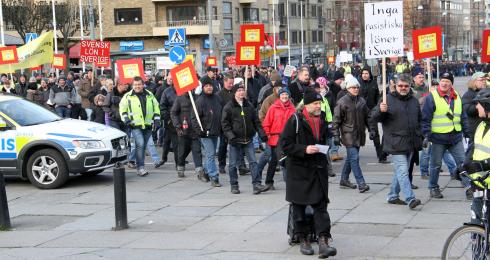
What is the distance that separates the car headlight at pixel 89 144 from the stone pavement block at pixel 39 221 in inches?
88.4

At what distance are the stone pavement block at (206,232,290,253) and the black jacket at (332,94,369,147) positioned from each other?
3074mm

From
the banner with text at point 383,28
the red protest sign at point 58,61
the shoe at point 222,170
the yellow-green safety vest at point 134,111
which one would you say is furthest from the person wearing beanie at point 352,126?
the red protest sign at point 58,61

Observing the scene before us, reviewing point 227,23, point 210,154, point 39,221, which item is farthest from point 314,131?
point 227,23

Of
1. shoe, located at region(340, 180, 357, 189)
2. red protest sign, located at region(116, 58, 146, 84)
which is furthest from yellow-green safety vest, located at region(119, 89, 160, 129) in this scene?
shoe, located at region(340, 180, 357, 189)

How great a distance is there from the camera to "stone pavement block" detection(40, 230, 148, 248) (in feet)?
28.6

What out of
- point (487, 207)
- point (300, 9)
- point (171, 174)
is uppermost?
point (300, 9)

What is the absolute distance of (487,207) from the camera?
620 centimetres

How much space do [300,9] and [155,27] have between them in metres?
25.3

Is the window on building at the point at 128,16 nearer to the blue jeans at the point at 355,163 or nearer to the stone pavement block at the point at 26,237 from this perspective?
the blue jeans at the point at 355,163

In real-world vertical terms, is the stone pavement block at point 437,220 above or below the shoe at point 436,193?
below

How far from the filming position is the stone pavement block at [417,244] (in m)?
7.60

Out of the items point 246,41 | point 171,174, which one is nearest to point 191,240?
point 171,174

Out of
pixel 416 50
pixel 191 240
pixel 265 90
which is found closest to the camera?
pixel 191 240

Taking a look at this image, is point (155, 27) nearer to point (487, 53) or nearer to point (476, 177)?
point (487, 53)
